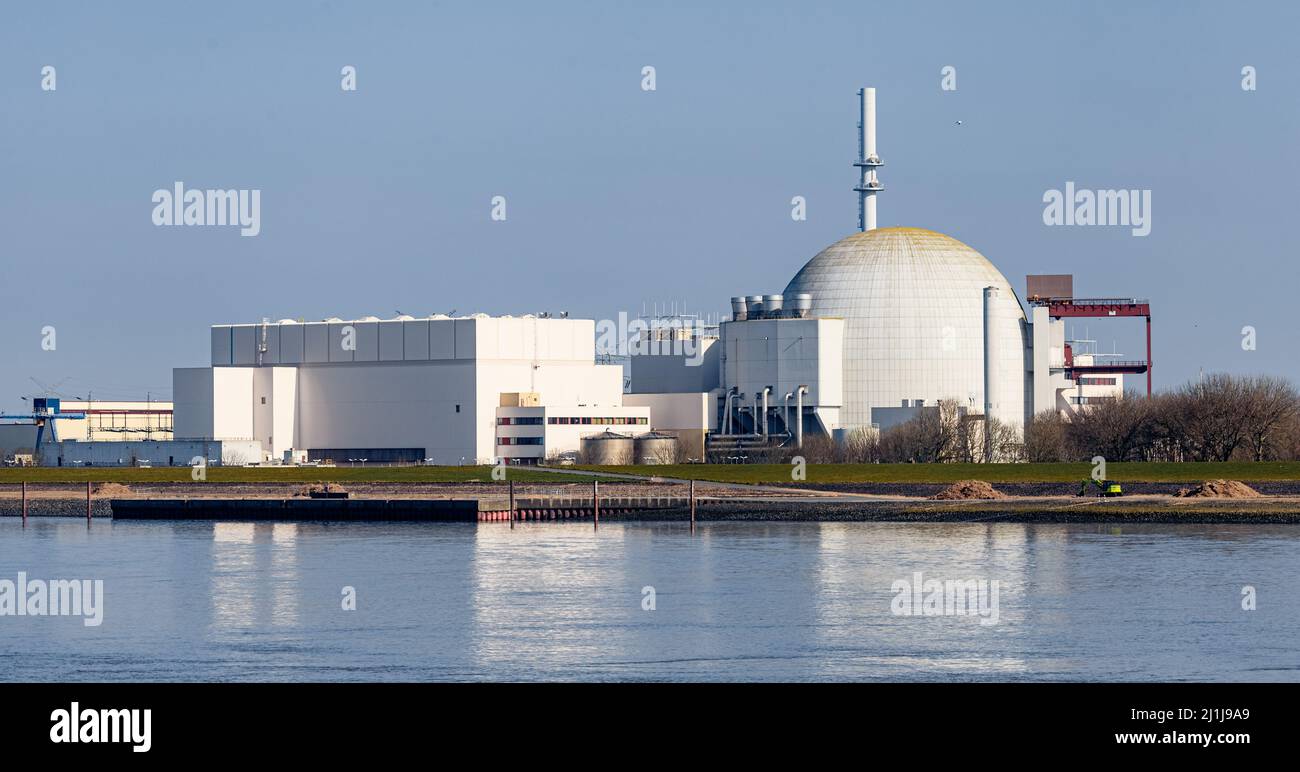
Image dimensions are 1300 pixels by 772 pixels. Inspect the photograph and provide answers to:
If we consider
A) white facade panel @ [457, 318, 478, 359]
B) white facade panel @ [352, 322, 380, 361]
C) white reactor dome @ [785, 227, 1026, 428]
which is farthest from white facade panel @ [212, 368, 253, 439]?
white reactor dome @ [785, 227, 1026, 428]

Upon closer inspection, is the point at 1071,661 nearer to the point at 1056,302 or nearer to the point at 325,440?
the point at 1056,302

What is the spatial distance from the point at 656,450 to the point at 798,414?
8.71 metres

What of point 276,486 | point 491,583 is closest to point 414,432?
point 276,486

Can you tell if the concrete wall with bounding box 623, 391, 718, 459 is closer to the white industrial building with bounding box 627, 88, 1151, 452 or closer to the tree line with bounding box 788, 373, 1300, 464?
the white industrial building with bounding box 627, 88, 1151, 452

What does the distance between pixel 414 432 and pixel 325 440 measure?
7.36 m

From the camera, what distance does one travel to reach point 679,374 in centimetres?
11969

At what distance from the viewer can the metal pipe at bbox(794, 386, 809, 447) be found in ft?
347

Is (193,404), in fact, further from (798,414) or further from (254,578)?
(254,578)

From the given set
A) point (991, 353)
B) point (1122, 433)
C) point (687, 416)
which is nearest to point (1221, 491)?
point (1122, 433)

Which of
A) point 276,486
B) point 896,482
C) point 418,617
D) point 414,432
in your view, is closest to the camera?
point 418,617

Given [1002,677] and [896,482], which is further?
[896,482]

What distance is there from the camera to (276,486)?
95750mm

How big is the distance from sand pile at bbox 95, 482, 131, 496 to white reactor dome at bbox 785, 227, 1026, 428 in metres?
39.7

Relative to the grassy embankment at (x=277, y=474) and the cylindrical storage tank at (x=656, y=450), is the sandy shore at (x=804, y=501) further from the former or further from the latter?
the cylindrical storage tank at (x=656, y=450)
